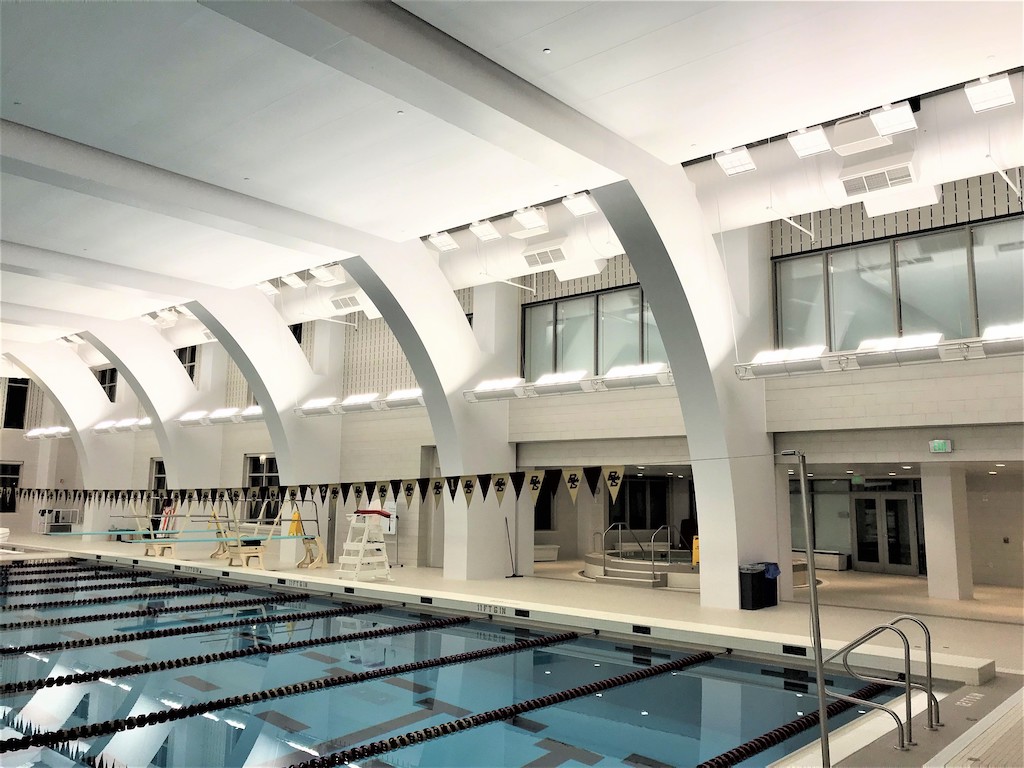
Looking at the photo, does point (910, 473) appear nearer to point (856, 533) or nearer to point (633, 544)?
point (856, 533)

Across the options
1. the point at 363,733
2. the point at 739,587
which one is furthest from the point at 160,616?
the point at 739,587

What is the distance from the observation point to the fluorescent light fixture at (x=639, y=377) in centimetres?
1069

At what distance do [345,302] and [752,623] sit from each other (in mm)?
9121

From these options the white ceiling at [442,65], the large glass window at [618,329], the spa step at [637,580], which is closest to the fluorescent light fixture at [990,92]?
the white ceiling at [442,65]

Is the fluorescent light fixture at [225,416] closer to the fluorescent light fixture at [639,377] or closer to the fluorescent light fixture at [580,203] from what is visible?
the fluorescent light fixture at [639,377]

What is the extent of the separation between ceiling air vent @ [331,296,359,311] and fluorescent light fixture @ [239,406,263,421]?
12.0 feet

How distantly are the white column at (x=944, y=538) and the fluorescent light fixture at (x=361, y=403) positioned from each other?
9685 mm

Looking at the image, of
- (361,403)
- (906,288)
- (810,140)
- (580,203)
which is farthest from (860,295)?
(361,403)

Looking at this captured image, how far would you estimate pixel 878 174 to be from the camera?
8.25 metres

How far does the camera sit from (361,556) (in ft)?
43.7

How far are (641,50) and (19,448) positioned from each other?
29843mm

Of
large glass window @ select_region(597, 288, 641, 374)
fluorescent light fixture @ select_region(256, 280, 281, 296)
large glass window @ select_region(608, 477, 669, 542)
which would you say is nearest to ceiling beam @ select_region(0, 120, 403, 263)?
fluorescent light fixture @ select_region(256, 280, 281, 296)

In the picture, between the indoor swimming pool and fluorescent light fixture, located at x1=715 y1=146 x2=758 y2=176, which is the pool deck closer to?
the indoor swimming pool

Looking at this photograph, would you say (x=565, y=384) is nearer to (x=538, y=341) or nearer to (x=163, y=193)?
(x=538, y=341)
